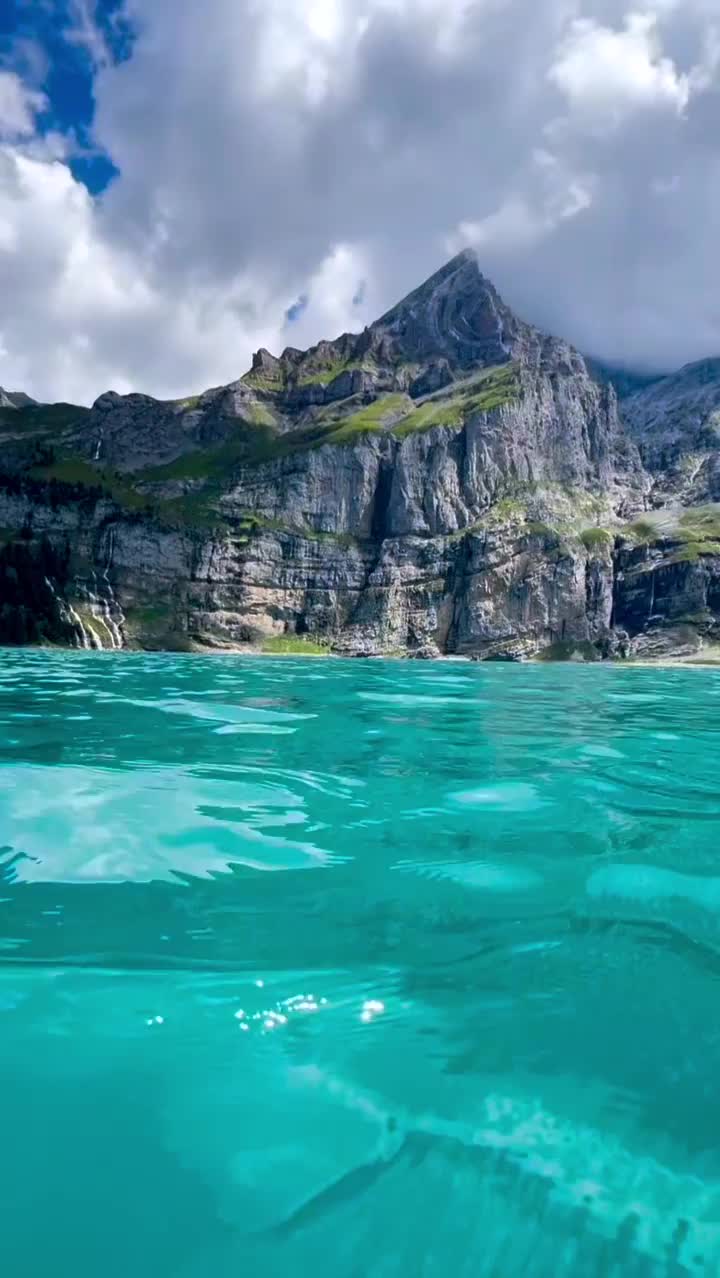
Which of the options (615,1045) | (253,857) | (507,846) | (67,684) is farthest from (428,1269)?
(67,684)

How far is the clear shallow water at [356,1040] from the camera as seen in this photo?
294 cm

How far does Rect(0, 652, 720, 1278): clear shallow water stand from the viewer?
→ 9.64 feet

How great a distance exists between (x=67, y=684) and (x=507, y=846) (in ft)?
99.4

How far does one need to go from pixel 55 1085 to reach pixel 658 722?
23.0m

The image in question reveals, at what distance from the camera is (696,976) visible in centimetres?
507

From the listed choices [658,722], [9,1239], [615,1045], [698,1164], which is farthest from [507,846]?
[658,722]

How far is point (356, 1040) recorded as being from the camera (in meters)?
4.30

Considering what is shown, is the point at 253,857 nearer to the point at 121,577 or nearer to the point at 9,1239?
the point at 9,1239

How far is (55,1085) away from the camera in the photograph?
3799 mm

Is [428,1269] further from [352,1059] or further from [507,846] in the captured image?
[507,846]

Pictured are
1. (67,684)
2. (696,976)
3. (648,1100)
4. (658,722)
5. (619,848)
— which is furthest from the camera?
(67,684)

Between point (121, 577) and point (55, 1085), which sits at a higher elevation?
point (121, 577)

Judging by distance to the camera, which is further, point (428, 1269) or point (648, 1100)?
point (648, 1100)

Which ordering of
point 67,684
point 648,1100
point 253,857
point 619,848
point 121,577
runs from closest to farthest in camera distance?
point 648,1100 < point 253,857 < point 619,848 < point 67,684 < point 121,577
